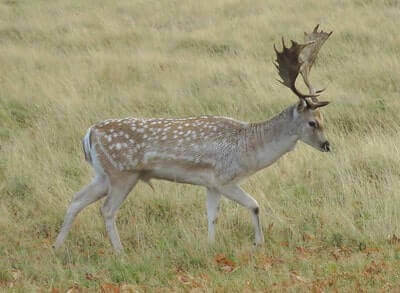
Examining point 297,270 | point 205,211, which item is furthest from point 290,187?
point 297,270

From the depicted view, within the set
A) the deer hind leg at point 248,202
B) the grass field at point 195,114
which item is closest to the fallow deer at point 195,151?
the deer hind leg at point 248,202

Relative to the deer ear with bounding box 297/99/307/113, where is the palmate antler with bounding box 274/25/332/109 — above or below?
above

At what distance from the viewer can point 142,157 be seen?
6418 mm

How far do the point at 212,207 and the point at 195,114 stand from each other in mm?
3593

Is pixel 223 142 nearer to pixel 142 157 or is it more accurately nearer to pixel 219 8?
pixel 142 157

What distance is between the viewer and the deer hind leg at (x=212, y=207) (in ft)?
21.0

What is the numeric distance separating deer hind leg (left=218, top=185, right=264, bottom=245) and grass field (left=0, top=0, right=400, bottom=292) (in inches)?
3.8

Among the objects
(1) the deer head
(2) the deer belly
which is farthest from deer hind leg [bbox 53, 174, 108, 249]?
(1) the deer head

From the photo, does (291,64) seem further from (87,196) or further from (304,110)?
(87,196)

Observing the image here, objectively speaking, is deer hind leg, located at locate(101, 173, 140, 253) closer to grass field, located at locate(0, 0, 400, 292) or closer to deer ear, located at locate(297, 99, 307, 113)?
grass field, located at locate(0, 0, 400, 292)

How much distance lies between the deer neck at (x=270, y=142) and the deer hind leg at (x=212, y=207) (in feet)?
1.16

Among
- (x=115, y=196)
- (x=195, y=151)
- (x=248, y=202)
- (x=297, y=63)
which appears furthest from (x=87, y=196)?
(x=297, y=63)

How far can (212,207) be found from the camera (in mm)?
6504

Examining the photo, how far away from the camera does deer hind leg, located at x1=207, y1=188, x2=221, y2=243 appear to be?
640 centimetres
